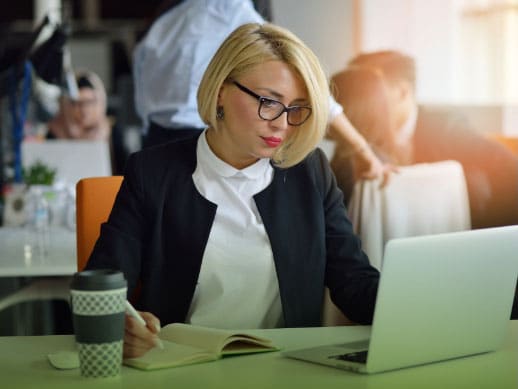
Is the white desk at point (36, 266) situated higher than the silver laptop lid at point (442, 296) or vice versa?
the silver laptop lid at point (442, 296)

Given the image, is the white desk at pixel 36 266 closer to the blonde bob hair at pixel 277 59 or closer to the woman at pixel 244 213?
the woman at pixel 244 213

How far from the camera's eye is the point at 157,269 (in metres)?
1.99

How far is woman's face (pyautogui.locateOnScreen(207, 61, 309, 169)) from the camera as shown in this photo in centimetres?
191

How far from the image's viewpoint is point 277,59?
6.36 feet

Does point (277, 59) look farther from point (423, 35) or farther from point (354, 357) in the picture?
point (423, 35)

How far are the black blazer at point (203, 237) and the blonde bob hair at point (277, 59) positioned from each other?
0.12 meters

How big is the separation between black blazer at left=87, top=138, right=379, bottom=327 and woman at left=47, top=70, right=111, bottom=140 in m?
4.35

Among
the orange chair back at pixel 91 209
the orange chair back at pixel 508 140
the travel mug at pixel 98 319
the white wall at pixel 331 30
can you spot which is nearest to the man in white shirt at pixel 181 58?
the white wall at pixel 331 30

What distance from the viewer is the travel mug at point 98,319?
54.1 inches

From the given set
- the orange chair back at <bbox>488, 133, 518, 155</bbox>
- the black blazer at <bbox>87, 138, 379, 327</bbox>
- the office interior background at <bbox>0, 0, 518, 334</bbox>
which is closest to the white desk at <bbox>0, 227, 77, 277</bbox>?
the black blazer at <bbox>87, 138, 379, 327</bbox>

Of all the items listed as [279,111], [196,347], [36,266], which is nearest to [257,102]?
[279,111]

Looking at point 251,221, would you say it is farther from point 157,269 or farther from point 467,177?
point 467,177

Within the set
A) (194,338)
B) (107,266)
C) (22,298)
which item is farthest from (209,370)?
(22,298)

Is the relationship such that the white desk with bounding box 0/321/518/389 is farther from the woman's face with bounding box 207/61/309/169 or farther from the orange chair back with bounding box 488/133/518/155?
the orange chair back with bounding box 488/133/518/155
